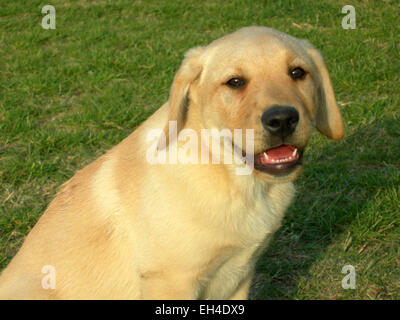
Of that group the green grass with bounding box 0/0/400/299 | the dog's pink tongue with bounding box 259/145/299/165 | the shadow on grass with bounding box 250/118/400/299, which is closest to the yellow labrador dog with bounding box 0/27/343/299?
the dog's pink tongue with bounding box 259/145/299/165

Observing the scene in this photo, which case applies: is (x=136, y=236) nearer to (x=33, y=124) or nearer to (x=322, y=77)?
(x=322, y=77)

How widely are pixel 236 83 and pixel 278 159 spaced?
16.9 inches

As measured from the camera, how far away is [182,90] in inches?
101

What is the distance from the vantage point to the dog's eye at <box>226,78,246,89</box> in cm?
252

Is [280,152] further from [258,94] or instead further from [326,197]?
[326,197]

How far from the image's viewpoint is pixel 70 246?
8.51 ft

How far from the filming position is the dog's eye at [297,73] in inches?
101

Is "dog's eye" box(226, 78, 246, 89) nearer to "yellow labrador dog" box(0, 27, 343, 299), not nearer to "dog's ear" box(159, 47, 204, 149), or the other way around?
"yellow labrador dog" box(0, 27, 343, 299)

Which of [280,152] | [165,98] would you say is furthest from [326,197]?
[165,98]

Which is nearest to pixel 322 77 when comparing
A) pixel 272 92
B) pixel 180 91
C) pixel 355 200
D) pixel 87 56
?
pixel 272 92

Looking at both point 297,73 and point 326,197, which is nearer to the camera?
point 297,73

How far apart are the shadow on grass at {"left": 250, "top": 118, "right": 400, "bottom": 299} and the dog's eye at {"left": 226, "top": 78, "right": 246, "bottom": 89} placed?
4.76 feet

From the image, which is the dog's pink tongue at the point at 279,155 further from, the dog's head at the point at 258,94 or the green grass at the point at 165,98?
the green grass at the point at 165,98
